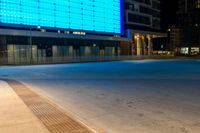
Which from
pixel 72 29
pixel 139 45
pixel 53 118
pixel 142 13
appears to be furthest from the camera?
pixel 142 13

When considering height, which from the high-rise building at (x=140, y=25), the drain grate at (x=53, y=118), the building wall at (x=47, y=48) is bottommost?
the drain grate at (x=53, y=118)

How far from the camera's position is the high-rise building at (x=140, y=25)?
95.5m

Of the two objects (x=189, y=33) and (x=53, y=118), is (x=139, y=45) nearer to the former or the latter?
(x=189, y=33)

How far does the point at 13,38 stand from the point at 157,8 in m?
73.6

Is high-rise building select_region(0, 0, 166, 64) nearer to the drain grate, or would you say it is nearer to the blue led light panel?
the blue led light panel

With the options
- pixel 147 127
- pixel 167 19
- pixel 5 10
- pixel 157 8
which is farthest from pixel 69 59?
pixel 167 19

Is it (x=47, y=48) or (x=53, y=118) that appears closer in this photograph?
(x=53, y=118)

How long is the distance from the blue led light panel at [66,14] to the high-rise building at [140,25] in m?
5.02

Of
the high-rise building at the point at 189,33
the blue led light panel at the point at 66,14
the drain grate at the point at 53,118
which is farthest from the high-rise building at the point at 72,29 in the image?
the drain grate at the point at 53,118

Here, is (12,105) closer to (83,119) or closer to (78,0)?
(83,119)

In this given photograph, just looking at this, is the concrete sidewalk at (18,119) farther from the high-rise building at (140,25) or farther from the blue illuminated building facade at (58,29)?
the high-rise building at (140,25)

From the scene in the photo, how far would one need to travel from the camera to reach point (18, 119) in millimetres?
8680

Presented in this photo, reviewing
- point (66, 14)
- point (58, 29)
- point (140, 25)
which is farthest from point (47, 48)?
point (140, 25)

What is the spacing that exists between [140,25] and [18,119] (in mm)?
97158
